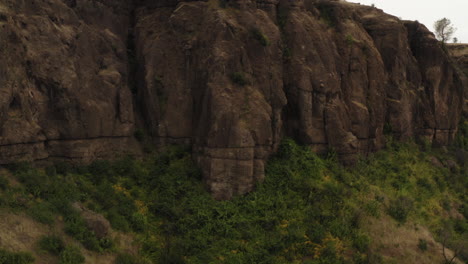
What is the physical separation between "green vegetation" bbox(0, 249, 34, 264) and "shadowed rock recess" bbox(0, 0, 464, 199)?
6158 mm

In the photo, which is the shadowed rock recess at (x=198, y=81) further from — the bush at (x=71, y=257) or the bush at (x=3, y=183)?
the bush at (x=71, y=257)

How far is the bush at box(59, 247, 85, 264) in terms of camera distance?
44.3 feet

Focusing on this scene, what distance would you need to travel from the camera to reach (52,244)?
13938 mm

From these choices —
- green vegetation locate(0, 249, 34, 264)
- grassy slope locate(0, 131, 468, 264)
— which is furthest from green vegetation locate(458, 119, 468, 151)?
green vegetation locate(0, 249, 34, 264)

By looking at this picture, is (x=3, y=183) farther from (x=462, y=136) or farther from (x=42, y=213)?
(x=462, y=136)

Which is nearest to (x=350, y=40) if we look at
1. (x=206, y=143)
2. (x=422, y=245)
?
(x=206, y=143)

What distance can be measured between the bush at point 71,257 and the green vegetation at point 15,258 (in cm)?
108

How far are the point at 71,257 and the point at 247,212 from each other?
31.2ft

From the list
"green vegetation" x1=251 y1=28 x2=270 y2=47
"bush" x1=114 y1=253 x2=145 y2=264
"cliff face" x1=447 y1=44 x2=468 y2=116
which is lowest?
"bush" x1=114 y1=253 x2=145 y2=264

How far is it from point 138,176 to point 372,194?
638 inches

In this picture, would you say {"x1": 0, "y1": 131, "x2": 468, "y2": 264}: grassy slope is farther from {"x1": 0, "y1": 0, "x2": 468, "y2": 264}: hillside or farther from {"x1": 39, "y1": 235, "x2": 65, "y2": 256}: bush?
{"x1": 39, "y1": 235, "x2": 65, "y2": 256}: bush

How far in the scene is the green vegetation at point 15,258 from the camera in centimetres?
1226

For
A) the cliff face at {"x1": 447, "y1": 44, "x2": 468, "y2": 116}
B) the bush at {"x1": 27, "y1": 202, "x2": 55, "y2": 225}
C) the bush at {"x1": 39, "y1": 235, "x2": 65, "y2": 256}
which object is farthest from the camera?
the cliff face at {"x1": 447, "y1": 44, "x2": 468, "y2": 116}

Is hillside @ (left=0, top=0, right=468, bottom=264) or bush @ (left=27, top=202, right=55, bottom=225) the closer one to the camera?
bush @ (left=27, top=202, right=55, bottom=225)
